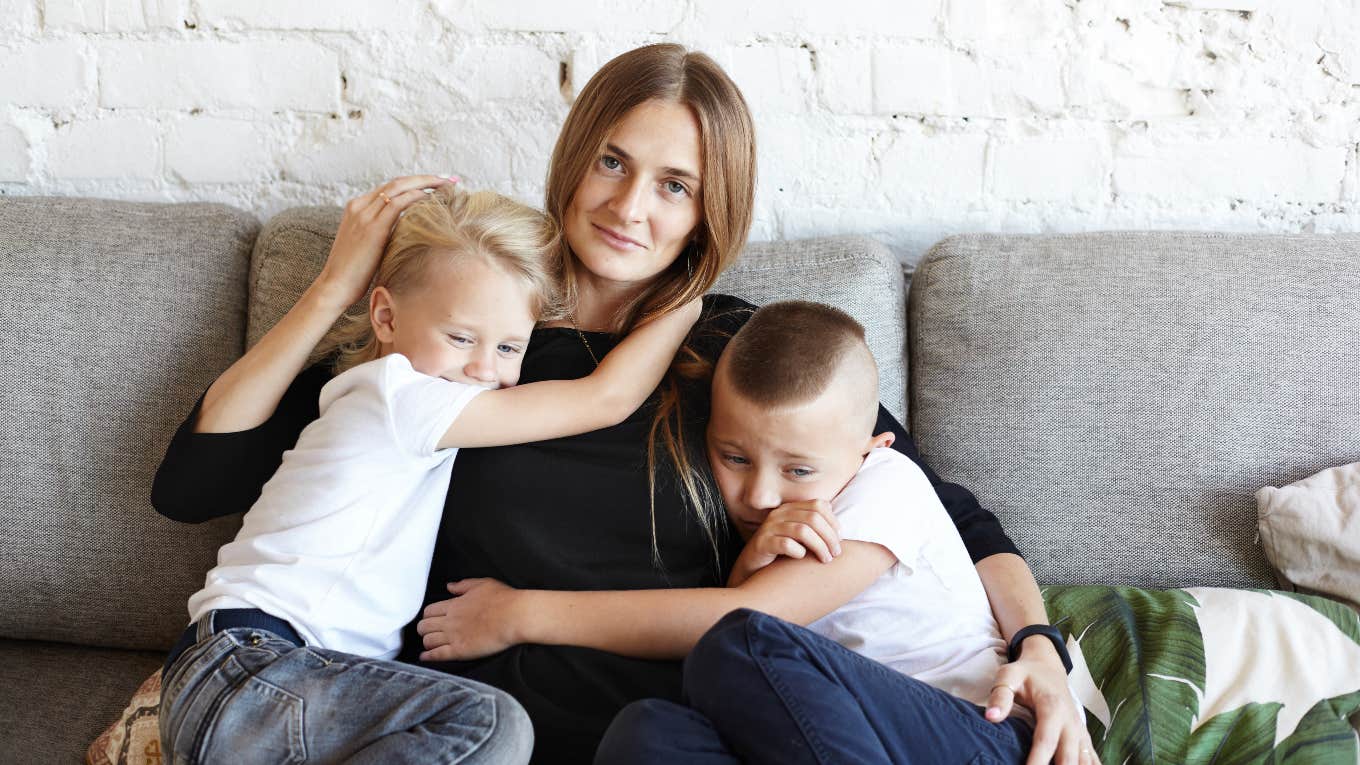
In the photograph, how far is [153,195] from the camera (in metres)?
1.77

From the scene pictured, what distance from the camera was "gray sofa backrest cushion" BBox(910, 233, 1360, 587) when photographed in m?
1.46

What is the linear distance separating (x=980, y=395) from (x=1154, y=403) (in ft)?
0.74

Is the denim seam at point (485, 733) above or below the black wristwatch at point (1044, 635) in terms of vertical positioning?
above

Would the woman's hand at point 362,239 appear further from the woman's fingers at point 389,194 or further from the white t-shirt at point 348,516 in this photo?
the white t-shirt at point 348,516

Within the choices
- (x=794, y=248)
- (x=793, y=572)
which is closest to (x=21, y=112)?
(x=794, y=248)

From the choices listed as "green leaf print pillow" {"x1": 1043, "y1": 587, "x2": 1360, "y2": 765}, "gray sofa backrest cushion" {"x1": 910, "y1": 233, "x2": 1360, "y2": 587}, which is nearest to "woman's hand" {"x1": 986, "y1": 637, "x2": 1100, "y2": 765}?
"green leaf print pillow" {"x1": 1043, "y1": 587, "x2": 1360, "y2": 765}

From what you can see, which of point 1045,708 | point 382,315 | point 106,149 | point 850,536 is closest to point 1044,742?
point 1045,708

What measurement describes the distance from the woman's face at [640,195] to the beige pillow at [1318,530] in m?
0.84

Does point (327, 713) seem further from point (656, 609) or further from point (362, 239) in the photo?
point (362, 239)

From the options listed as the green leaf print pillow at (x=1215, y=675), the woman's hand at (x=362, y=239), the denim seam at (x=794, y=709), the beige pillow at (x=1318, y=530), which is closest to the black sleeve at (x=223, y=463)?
the woman's hand at (x=362, y=239)

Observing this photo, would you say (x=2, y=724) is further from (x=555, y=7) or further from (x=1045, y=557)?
(x=1045, y=557)

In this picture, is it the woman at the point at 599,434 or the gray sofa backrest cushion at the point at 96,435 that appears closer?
the woman at the point at 599,434

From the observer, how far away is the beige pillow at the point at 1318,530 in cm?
138

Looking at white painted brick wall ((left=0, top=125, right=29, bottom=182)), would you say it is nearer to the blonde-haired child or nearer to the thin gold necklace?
the blonde-haired child
